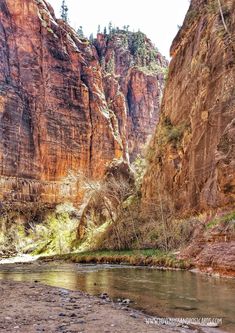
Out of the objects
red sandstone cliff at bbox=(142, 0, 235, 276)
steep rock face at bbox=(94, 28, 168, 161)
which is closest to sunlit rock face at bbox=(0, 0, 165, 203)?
steep rock face at bbox=(94, 28, 168, 161)

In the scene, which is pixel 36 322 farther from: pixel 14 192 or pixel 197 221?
pixel 14 192

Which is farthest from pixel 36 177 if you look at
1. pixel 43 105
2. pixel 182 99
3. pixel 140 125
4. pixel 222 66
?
pixel 222 66

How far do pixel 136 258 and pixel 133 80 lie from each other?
12123cm

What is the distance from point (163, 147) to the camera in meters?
48.2

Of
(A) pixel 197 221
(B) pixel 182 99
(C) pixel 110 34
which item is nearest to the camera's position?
(A) pixel 197 221

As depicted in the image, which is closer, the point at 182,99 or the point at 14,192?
the point at 182,99

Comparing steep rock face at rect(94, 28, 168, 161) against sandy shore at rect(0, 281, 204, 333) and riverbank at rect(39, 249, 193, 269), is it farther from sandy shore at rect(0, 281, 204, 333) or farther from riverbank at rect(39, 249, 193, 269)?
sandy shore at rect(0, 281, 204, 333)

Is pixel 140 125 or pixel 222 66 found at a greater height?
pixel 140 125

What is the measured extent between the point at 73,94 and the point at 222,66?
7963cm

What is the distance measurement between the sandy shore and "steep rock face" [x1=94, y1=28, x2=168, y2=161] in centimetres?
11748

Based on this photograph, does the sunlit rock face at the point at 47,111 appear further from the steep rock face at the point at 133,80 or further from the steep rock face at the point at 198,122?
the steep rock face at the point at 198,122

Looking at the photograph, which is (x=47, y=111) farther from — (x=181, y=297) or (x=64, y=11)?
(x=181, y=297)

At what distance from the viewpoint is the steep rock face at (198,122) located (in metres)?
32.8

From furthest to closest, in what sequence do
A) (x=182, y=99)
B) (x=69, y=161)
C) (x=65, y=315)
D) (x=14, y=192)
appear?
1. (x=69, y=161)
2. (x=14, y=192)
3. (x=182, y=99)
4. (x=65, y=315)
